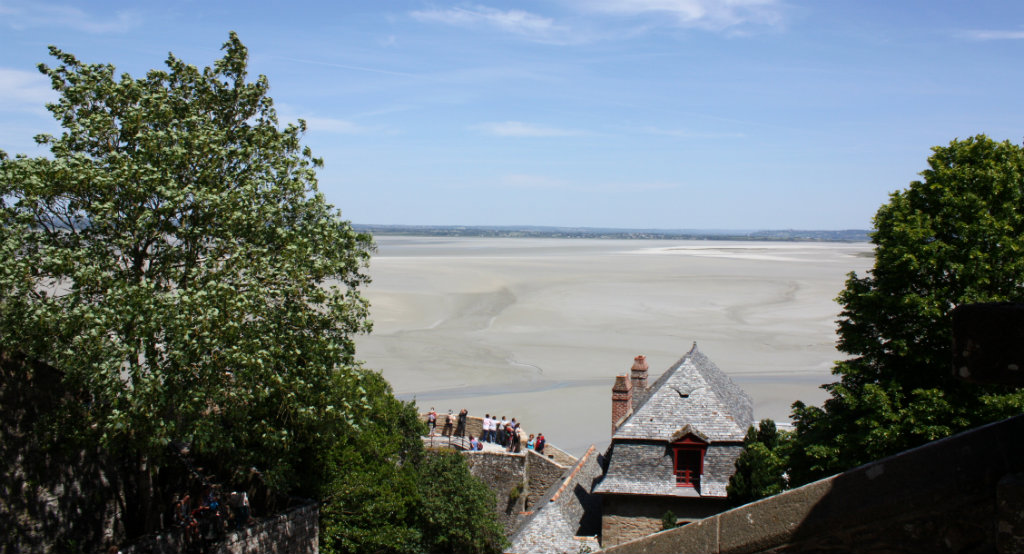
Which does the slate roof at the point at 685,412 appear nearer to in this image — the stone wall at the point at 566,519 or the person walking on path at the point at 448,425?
the stone wall at the point at 566,519

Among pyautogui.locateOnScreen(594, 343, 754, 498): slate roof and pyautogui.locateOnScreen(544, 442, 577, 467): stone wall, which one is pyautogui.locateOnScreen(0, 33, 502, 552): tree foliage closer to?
pyautogui.locateOnScreen(594, 343, 754, 498): slate roof

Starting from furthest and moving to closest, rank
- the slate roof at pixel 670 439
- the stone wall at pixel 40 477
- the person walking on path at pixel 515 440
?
the person walking on path at pixel 515 440
the slate roof at pixel 670 439
the stone wall at pixel 40 477

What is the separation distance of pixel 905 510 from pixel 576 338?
5497 cm

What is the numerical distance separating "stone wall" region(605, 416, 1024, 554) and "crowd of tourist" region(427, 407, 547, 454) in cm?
2432

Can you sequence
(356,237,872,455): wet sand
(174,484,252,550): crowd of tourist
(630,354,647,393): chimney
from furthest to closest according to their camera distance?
(356,237,872,455): wet sand
(630,354,647,393): chimney
(174,484,252,550): crowd of tourist

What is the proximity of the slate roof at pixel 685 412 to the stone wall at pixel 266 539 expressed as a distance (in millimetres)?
11186

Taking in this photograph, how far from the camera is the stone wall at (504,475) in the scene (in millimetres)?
27375

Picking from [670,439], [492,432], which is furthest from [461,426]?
[670,439]

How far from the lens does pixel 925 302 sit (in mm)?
15430

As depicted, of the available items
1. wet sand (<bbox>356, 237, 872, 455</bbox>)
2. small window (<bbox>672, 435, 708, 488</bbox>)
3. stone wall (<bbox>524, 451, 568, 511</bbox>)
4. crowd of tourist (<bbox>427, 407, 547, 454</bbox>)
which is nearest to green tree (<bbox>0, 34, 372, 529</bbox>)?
small window (<bbox>672, 435, 708, 488</bbox>)

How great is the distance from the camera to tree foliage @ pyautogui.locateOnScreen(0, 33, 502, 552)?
37.3 feet

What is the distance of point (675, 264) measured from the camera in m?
147

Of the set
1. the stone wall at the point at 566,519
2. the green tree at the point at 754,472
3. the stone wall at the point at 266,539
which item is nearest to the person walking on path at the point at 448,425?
the stone wall at the point at 566,519

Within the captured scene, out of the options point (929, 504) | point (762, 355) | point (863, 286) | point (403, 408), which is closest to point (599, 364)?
point (762, 355)
